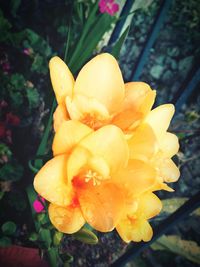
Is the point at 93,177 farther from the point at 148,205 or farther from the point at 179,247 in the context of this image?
the point at 179,247

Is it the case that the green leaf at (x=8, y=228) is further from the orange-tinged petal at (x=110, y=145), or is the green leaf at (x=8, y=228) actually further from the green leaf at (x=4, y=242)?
the orange-tinged petal at (x=110, y=145)

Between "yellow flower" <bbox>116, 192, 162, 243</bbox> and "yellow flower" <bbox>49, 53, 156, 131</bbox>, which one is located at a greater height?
"yellow flower" <bbox>49, 53, 156, 131</bbox>

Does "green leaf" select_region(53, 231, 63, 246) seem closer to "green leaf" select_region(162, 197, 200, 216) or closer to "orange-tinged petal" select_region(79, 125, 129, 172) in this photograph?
"orange-tinged petal" select_region(79, 125, 129, 172)

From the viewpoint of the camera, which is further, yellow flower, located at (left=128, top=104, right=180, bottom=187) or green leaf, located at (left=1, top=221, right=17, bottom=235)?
green leaf, located at (left=1, top=221, right=17, bottom=235)

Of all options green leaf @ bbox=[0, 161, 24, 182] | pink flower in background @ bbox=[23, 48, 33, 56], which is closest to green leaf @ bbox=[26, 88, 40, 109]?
pink flower in background @ bbox=[23, 48, 33, 56]

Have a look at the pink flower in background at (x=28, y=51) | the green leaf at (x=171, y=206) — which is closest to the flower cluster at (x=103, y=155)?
the green leaf at (x=171, y=206)

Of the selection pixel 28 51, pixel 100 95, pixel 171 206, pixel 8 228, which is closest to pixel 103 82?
pixel 100 95
